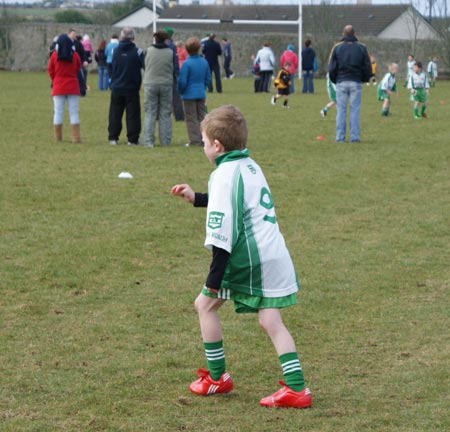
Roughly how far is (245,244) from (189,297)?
2641mm

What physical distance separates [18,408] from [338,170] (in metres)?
10.1

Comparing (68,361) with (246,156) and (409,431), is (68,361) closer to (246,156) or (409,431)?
(246,156)

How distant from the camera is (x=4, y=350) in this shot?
237 inches

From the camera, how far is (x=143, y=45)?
56.2 m

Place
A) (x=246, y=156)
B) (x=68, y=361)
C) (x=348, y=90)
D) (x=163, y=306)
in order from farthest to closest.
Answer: (x=348, y=90) < (x=163, y=306) < (x=68, y=361) < (x=246, y=156)

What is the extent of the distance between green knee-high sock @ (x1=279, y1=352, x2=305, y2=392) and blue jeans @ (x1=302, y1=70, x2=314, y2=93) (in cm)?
3250

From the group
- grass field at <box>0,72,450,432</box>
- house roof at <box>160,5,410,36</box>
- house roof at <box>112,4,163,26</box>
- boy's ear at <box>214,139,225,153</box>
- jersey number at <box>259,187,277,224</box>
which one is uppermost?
house roof at <box>112,4,163,26</box>

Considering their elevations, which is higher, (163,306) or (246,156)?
(246,156)

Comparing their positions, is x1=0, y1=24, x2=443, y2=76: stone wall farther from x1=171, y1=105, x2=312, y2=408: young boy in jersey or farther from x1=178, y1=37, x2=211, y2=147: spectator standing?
x1=171, y1=105, x2=312, y2=408: young boy in jersey

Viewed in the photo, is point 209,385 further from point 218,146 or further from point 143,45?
point 143,45

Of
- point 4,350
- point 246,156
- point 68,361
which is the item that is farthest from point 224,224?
point 4,350

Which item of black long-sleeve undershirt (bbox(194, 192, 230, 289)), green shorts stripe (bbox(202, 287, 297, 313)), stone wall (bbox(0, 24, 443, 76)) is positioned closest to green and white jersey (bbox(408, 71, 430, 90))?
green shorts stripe (bbox(202, 287, 297, 313))

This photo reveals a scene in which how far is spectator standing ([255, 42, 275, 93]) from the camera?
115 ft

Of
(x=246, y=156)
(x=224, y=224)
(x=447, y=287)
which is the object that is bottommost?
(x=447, y=287)
